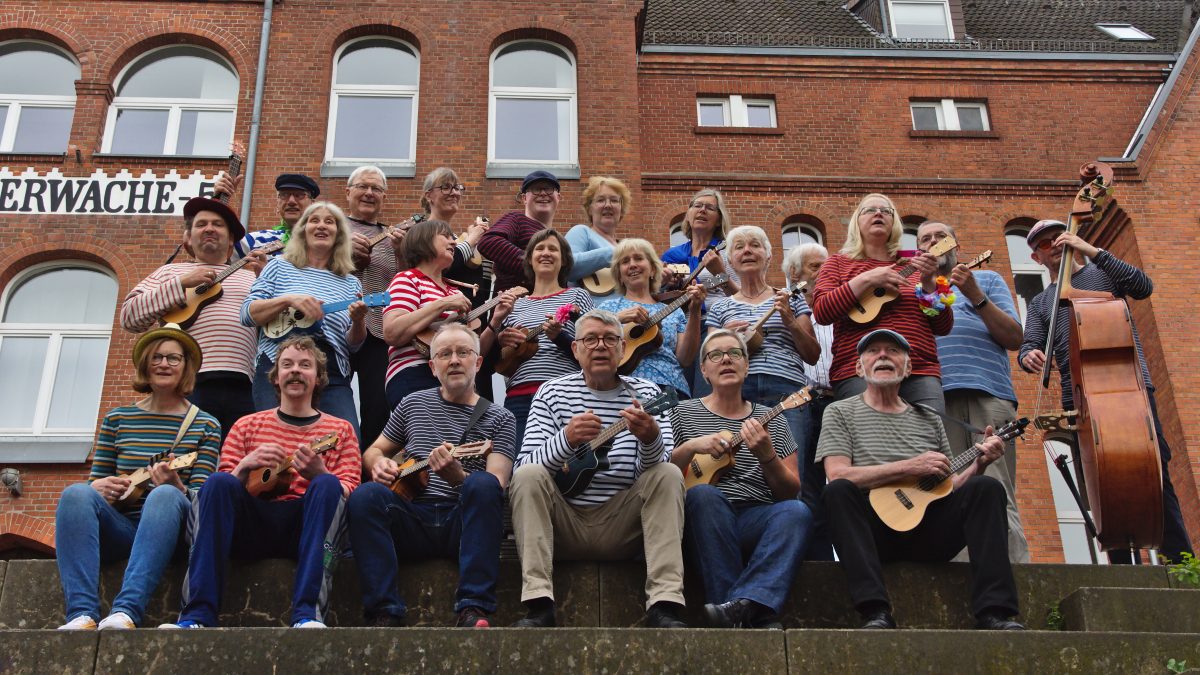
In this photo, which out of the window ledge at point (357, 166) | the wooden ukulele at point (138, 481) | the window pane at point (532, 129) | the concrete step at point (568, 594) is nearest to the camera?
the concrete step at point (568, 594)

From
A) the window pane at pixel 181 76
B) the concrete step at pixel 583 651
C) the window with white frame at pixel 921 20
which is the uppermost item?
the window with white frame at pixel 921 20

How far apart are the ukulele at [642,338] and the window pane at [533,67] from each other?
9.29 m

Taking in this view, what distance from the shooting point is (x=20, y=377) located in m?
14.2

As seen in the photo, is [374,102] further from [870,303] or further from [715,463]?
[715,463]

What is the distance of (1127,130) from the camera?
58.4 ft

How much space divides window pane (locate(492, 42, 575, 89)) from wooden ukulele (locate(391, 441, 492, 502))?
427 inches

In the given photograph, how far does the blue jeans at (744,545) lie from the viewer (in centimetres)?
590

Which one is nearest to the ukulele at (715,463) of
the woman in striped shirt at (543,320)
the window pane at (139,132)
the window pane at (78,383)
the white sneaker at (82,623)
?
the woman in striped shirt at (543,320)

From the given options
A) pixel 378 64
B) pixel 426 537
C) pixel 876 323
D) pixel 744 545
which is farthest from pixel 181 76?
pixel 744 545

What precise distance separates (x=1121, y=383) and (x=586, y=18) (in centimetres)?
1142

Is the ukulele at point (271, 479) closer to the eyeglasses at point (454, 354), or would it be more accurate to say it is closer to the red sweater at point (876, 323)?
the eyeglasses at point (454, 354)

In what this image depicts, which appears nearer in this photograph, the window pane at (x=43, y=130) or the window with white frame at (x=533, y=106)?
the window pane at (x=43, y=130)

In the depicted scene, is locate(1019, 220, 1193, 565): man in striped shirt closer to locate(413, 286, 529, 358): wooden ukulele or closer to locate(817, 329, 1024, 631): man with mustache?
locate(817, 329, 1024, 631): man with mustache

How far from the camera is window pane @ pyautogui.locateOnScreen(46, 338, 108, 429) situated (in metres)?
13.8
